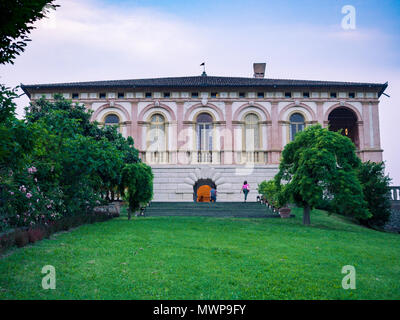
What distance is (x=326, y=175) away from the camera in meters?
14.1

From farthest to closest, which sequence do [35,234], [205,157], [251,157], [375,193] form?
[251,157] < [205,157] < [375,193] < [35,234]

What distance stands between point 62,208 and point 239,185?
15.0 m

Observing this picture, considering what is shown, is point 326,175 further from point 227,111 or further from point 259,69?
point 259,69

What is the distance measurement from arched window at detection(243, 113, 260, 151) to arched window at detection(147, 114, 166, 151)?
6372 mm

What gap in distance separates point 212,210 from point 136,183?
561cm

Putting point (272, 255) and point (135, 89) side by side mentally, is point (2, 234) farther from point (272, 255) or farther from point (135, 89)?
point (135, 89)

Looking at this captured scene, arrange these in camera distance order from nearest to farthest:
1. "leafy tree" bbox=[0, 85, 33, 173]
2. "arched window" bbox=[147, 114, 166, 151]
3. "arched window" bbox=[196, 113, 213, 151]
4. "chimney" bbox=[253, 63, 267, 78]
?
Answer: 1. "leafy tree" bbox=[0, 85, 33, 173]
2. "arched window" bbox=[196, 113, 213, 151]
3. "arched window" bbox=[147, 114, 166, 151]
4. "chimney" bbox=[253, 63, 267, 78]

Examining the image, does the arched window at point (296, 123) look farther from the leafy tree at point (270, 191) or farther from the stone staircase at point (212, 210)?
the stone staircase at point (212, 210)

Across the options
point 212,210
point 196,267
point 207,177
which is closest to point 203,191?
point 207,177

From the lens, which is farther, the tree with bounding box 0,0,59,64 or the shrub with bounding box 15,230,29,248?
the shrub with bounding box 15,230,29,248

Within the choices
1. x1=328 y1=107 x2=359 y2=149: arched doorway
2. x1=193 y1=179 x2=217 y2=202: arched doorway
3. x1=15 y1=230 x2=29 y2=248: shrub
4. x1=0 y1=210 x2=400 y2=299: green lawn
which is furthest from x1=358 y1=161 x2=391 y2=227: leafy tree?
x1=15 y1=230 x2=29 y2=248: shrub

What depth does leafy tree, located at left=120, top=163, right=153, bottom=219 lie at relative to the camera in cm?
1552

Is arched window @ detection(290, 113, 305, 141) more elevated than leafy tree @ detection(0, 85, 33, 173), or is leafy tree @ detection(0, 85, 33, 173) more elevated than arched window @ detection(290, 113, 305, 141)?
arched window @ detection(290, 113, 305, 141)

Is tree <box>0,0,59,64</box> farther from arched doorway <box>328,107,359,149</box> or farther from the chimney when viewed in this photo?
the chimney
